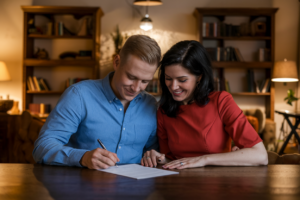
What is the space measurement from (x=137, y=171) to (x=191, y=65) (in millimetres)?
671

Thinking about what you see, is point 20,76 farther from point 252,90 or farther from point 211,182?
point 211,182

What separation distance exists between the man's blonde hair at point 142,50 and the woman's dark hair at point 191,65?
4.2 inches

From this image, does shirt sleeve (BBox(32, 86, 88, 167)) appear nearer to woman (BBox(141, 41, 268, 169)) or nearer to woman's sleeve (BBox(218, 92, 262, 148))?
woman (BBox(141, 41, 268, 169))

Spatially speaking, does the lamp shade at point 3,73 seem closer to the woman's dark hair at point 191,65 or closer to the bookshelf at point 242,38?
the bookshelf at point 242,38

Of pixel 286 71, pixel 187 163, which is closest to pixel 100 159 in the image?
pixel 187 163

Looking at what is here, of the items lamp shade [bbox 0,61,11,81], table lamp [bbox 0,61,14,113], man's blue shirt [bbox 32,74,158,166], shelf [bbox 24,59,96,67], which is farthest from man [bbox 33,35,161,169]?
lamp shade [bbox 0,61,11,81]

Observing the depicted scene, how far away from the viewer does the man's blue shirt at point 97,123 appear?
1534 millimetres

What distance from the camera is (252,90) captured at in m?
5.72

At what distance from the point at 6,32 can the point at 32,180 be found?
545 cm

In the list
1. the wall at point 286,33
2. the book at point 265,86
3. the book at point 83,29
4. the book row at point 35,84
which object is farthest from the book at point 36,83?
the wall at point 286,33

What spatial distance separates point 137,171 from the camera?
1328 millimetres

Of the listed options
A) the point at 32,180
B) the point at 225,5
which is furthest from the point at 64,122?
the point at 225,5

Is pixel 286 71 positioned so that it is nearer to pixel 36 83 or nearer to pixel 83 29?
pixel 83 29

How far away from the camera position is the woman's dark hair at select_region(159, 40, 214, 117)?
169 centimetres
